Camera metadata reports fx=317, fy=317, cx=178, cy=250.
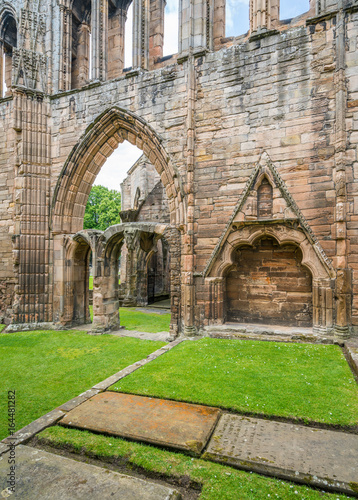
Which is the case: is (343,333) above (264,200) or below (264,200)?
below

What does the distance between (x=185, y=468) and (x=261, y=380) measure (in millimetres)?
2221

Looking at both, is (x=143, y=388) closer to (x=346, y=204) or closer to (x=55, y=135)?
(x=346, y=204)

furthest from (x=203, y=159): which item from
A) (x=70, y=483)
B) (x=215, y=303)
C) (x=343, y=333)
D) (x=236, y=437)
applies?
(x=70, y=483)

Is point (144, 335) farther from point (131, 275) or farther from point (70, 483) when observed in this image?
point (131, 275)

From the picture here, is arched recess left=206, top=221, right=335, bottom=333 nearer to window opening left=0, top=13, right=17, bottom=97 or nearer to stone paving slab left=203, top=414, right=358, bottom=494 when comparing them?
stone paving slab left=203, top=414, right=358, bottom=494

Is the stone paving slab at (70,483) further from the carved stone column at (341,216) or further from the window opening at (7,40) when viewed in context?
the window opening at (7,40)

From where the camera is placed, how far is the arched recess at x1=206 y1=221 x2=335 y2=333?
6574 mm

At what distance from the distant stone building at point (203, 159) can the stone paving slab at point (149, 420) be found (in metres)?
3.85

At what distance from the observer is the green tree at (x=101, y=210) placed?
35281 millimetres

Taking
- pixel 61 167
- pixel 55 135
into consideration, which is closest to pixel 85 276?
pixel 61 167

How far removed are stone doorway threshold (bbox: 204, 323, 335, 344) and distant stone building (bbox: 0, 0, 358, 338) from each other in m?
0.21

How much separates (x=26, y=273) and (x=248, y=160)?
7.22m

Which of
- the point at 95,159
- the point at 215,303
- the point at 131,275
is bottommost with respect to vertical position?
the point at 215,303

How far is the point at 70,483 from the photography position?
8.20ft
